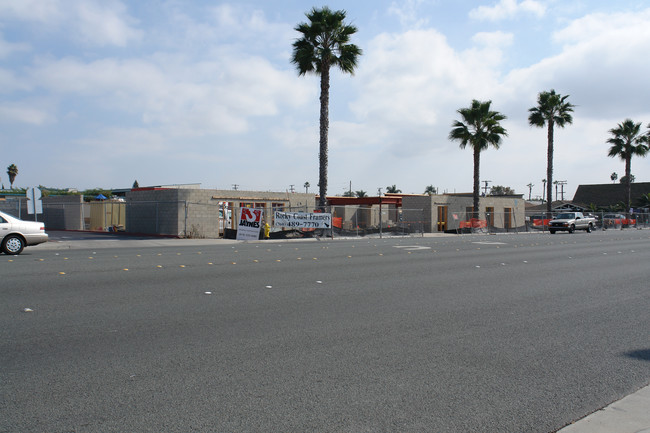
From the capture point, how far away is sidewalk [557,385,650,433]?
13.6ft

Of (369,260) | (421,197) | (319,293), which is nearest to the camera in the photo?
(319,293)

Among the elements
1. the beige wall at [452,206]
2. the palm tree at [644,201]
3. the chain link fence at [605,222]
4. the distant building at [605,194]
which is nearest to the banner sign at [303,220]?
the beige wall at [452,206]

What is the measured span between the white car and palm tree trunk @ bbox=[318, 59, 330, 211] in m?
16.3

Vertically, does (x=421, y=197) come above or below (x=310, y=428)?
above

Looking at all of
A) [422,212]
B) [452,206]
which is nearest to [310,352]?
[422,212]

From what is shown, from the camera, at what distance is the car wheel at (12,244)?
16.8 m

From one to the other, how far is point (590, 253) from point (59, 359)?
2038 centimetres

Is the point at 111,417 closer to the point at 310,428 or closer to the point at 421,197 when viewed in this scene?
the point at 310,428

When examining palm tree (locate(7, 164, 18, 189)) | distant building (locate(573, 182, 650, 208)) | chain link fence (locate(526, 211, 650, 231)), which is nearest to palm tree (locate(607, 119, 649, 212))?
chain link fence (locate(526, 211, 650, 231))

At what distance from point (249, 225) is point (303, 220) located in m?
3.73

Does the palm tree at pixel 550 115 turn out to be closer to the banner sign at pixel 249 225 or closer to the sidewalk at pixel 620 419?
the banner sign at pixel 249 225

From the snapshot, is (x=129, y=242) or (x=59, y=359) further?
(x=129, y=242)

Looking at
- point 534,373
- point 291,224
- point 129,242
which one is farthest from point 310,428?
point 291,224

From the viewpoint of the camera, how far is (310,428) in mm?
4016
